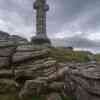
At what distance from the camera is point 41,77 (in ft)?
108

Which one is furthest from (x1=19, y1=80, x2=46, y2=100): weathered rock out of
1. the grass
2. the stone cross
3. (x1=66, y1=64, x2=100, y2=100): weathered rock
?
the stone cross

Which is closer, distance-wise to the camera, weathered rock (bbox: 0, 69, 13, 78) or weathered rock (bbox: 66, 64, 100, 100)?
weathered rock (bbox: 66, 64, 100, 100)

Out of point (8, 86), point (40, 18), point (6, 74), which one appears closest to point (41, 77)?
point (8, 86)

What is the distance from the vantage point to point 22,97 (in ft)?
96.9

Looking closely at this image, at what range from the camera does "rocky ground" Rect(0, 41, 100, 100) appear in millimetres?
23836

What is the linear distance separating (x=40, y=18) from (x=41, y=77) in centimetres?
4279

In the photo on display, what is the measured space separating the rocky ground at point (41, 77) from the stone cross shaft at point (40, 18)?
3068 cm

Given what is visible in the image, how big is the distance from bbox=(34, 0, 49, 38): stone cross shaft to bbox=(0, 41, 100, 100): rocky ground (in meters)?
30.7

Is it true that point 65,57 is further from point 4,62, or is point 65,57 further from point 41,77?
point 41,77

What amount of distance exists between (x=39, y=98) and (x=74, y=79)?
6.46 m

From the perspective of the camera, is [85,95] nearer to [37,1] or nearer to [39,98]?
[39,98]

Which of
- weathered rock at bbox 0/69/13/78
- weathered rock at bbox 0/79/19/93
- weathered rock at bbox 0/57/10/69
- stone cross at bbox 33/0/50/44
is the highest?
stone cross at bbox 33/0/50/44

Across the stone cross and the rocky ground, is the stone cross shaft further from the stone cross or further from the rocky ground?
the rocky ground

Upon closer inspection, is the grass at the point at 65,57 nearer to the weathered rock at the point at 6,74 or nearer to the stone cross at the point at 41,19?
the weathered rock at the point at 6,74
